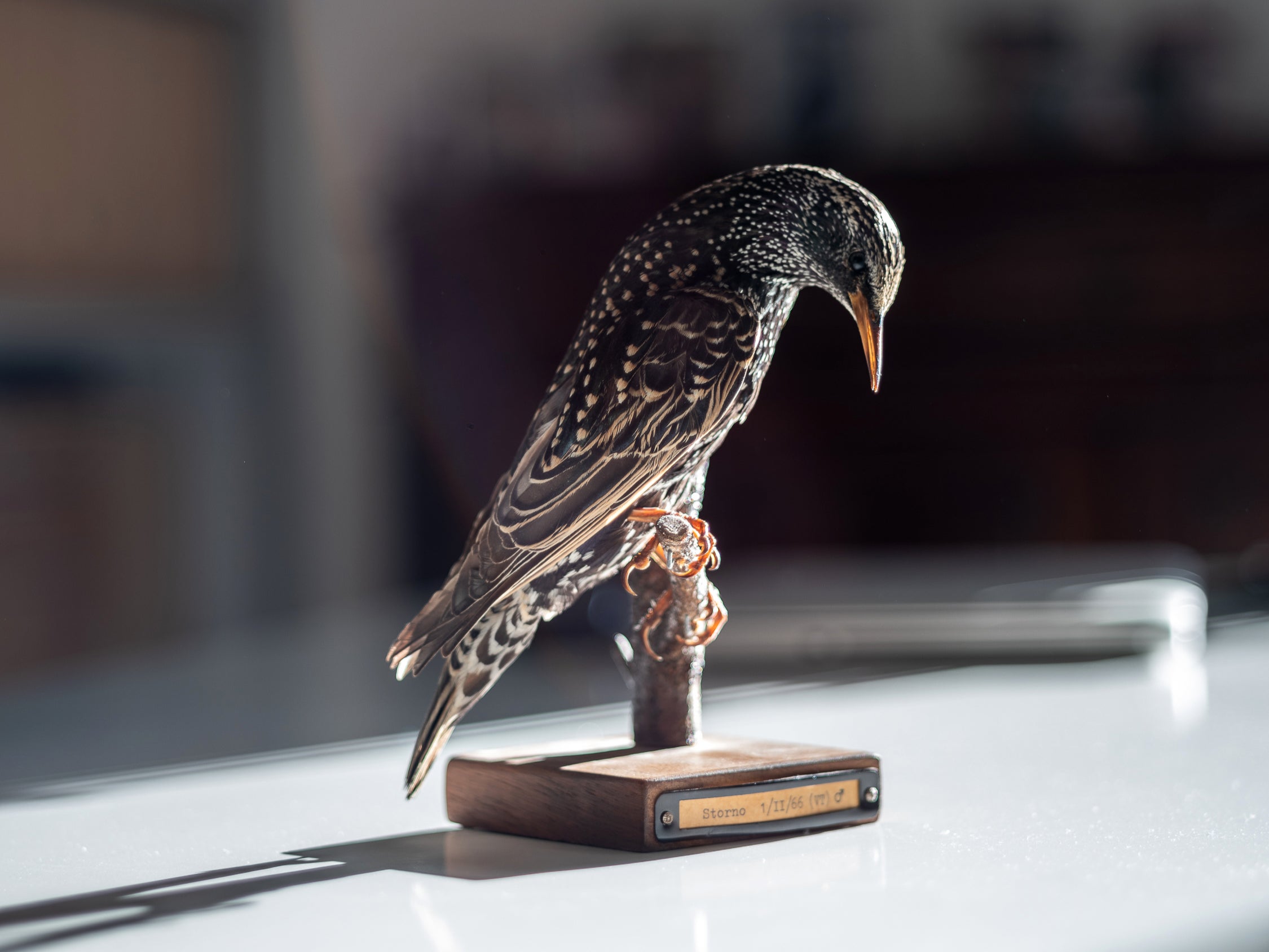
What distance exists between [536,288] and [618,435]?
6.03 ft

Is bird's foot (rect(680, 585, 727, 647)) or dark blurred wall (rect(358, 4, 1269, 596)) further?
dark blurred wall (rect(358, 4, 1269, 596))

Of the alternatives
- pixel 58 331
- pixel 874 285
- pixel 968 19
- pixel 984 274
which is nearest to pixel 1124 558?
pixel 984 274

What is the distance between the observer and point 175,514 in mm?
3141

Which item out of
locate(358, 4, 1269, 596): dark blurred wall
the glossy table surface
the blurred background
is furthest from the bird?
locate(358, 4, 1269, 596): dark blurred wall

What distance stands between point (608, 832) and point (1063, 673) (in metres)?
1.09

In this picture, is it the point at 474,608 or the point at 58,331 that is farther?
the point at 58,331

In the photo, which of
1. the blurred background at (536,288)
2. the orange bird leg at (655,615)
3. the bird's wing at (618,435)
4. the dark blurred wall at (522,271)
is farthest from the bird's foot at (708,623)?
the dark blurred wall at (522,271)

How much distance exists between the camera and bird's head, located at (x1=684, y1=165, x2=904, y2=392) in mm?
942

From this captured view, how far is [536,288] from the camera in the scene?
2.71m

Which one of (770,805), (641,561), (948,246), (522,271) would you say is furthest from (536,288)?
(770,805)

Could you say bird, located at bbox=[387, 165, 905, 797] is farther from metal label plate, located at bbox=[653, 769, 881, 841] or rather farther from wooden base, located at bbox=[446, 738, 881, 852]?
metal label plate, located at bbox=[653, 769, 881, 841]

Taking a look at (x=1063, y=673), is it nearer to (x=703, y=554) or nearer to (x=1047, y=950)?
(x=703, y=554)

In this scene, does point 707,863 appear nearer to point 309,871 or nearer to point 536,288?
point 309,871

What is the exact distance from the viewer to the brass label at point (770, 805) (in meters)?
0.91
